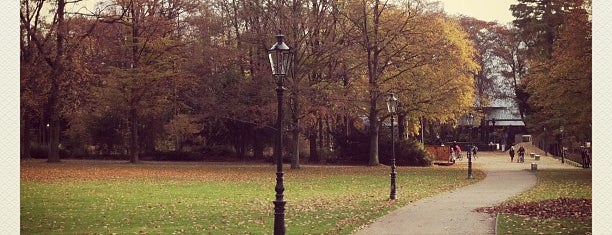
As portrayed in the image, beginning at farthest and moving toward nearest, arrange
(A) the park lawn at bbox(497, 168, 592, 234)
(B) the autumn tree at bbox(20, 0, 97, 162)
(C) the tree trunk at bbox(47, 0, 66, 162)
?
(C) the tree trunk at bbox(47, 0, 66, 162) < (B) the autumn tree at bbox(20, 0, 97, 162) < (A) the park lawn at bbox(497, 168, 592, 234)

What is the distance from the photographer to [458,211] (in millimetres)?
10750

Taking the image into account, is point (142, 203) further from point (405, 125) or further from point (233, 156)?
point (405, 125)

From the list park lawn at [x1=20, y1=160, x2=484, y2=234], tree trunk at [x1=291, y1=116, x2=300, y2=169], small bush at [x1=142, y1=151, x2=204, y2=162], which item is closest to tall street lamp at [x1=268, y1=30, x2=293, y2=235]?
park lawn at [x1=20, y1=160, x2=484, y2=234]

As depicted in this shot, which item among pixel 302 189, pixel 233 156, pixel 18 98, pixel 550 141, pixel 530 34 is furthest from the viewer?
pixel 233 156

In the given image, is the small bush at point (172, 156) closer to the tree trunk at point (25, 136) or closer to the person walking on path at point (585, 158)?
the person walking on path at point (585, 158)

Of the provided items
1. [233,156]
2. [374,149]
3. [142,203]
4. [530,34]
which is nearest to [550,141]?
[530,34]

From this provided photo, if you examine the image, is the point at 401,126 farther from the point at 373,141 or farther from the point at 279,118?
the point at 279,118

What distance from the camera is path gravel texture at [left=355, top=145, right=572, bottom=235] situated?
8.93 meters

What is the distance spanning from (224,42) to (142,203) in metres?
14.2

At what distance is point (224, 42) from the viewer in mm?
25531

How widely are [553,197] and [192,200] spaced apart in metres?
6.31

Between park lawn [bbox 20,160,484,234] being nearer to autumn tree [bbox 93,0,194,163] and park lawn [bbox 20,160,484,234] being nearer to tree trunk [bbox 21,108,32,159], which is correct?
tree trunk [bbox 21,108,32,159]

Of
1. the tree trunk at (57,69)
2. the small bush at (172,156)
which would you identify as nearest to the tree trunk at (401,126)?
the small bush at (172,156)

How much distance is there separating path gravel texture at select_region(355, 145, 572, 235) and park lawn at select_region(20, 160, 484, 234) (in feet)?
1.22
